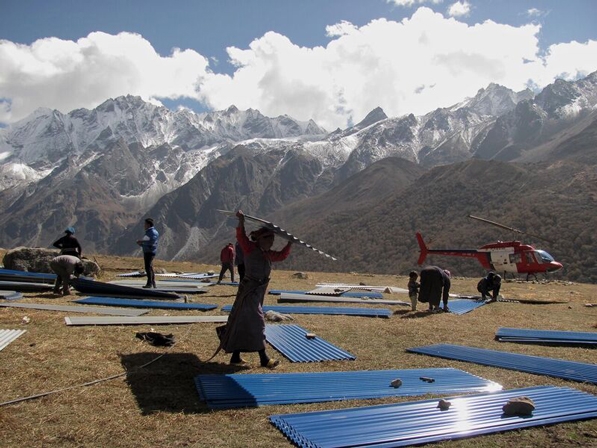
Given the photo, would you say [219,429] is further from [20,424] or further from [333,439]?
[20,424]

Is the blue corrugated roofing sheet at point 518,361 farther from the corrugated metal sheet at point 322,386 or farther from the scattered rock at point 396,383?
the scattered rock at point 396,383

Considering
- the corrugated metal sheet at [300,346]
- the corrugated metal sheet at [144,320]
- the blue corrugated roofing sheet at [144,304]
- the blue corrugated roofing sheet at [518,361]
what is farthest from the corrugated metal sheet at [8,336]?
the blue corrugated roofing sheet at [518,361]

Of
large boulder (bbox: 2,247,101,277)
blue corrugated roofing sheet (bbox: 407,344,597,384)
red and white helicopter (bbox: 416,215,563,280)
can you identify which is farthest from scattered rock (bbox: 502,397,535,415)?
red and white helicopter (bbox: 416,215,563,280)

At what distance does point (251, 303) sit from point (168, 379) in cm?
162

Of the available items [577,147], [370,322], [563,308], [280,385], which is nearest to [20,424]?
[280,385]

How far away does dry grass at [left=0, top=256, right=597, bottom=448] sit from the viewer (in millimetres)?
4945

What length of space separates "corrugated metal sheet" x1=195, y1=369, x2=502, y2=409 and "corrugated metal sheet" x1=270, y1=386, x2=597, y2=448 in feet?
1.75

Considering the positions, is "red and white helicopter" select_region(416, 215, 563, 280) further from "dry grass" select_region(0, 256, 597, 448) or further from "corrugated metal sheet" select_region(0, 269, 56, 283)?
"corrugated metal sheet" select_region(0, 269, 56, 283)

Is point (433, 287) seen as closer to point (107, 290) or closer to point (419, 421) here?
point (107, 290)

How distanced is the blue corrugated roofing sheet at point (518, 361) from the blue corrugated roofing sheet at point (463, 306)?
636 centimetres

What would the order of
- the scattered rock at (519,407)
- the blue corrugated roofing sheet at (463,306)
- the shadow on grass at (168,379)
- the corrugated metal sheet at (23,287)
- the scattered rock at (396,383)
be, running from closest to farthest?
the scattered rock at (519,407) → the shadow on grass at (168,379) → the scattered rock at (396,383) → the corrugated metal sheet at (23,287) → the blue corrugated roofing sheet at (463,306)

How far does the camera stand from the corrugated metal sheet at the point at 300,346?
842 centimetres

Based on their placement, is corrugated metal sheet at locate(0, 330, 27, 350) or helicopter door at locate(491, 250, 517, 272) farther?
helicopter door at locate(491, 250, 517, 272)

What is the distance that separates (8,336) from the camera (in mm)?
8180
